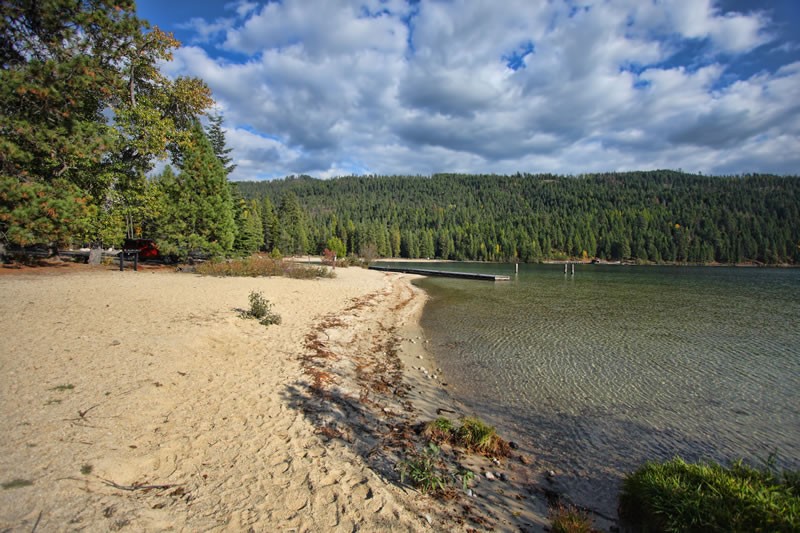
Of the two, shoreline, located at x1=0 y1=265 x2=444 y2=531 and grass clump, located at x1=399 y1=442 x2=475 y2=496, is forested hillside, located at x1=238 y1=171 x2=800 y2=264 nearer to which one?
shoreline, located at x1=0 y1=265 x2=444 y2=531

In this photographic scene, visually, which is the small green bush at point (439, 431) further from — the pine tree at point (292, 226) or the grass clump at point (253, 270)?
the pine tree at point (292, 226)

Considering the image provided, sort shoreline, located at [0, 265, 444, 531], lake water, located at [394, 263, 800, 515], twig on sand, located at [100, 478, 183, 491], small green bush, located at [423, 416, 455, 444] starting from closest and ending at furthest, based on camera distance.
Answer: shoreline, located at [0, 265, 444, 531] < twig on sand, located at [100, 478, 183, 491] < small green bush, located at [423, 416, 455, 444] < lake water, located at [394, 263, 800, 515]

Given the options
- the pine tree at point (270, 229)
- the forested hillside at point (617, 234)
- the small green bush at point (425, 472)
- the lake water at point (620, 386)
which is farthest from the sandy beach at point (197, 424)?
the forested hillside at point (617, 234)

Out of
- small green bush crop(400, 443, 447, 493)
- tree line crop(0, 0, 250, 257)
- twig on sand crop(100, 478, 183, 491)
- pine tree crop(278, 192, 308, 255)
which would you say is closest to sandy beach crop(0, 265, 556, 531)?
twig on sand crop(100, 478, 183, 491)

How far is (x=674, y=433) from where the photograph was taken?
22.5ft

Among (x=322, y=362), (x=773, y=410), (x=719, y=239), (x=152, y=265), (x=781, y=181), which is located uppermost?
(x=781, y=181)

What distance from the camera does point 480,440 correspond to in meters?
5.76

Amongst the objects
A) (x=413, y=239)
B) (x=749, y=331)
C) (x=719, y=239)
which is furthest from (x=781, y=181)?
(x=749, y=331)

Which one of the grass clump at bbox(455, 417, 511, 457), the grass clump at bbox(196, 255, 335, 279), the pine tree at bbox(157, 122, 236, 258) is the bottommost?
the grass clump at bbox(455, 417, 511, 457)

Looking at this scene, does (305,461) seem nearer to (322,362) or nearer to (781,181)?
(322,362)

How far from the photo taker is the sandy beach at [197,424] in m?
3.57

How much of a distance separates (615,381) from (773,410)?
3.12 m

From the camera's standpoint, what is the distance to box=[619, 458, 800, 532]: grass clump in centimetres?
315

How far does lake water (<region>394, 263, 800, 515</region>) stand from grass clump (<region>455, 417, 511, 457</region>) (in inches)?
26.6
